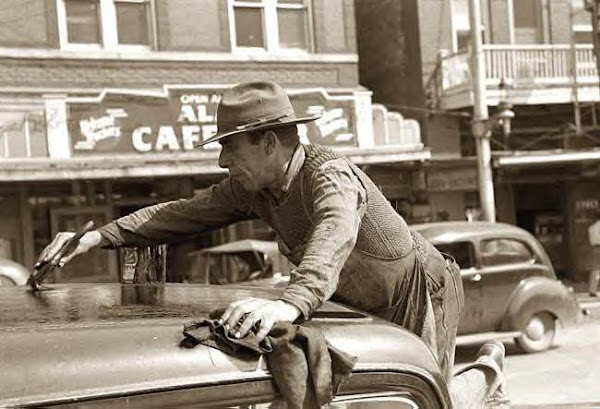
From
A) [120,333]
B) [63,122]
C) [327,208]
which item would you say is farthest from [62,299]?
[63,122]

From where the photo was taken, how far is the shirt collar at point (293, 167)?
2.27 metres

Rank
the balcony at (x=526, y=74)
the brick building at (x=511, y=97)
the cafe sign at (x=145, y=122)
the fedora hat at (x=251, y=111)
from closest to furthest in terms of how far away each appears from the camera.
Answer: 1. the fedora hat at (x=251, y=111)
2. the cafe sign at (x=145, y=122)
3. the balcony at (x=526, y=74)
4. the brick building at (x=511, y=97)

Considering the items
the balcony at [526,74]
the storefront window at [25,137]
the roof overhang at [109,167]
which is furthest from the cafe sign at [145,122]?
the balcony at [526,74]

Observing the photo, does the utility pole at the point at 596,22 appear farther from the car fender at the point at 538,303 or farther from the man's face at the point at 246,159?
the man's face at the point at 246,159

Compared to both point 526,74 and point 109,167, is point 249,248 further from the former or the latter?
point 526,74

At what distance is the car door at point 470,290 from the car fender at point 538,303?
0.37 m

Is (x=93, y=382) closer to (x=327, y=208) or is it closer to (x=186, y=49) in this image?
(x=327, y=208)

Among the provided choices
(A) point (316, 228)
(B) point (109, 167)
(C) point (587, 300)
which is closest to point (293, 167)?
(A) point (316, 228)

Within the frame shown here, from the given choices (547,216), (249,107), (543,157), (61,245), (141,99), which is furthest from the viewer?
(547,216)

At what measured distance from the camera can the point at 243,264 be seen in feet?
34.5

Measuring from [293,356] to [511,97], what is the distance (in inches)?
595

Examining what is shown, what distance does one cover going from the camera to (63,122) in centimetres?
1249

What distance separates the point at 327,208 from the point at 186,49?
42.2 ft

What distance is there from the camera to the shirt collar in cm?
227
